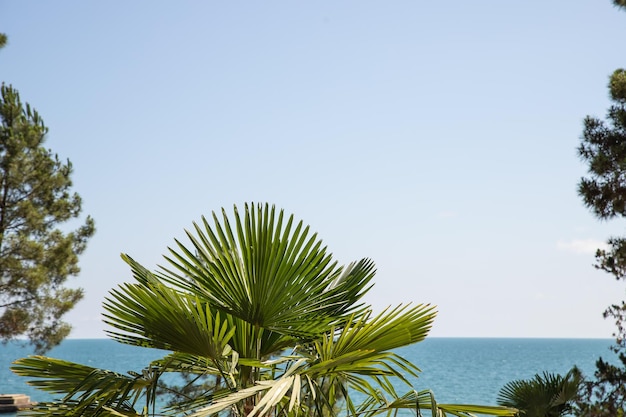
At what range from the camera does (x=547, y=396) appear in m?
8.48

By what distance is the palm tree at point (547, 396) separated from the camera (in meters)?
8.37

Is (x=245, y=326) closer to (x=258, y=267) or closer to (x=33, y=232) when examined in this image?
(x=258, y=267)

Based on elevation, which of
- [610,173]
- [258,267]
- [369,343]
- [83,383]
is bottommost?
[83,383]

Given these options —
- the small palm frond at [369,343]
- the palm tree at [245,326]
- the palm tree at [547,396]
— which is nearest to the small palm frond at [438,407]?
the palm tree at [245,326]

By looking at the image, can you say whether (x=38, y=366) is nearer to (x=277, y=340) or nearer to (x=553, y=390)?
(x=277, y=340)

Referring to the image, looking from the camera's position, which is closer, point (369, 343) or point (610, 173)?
point (369, 343)

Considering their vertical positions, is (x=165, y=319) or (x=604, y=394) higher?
(x=165, y=319)

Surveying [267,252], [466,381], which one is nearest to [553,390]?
[267,252]

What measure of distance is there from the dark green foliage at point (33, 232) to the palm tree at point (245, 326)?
13.7 m

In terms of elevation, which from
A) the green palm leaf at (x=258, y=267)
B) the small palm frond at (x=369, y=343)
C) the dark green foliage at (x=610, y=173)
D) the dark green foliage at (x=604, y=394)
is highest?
the dark green foliage at (x=610, y=173)

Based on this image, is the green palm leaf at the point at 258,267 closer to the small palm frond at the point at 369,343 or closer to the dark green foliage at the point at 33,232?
A: the small palm frond at the point at 369,343

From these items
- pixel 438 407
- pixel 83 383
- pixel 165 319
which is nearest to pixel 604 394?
pixel 438 407

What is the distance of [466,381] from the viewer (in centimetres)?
5325

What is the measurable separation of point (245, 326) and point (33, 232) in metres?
14.4
